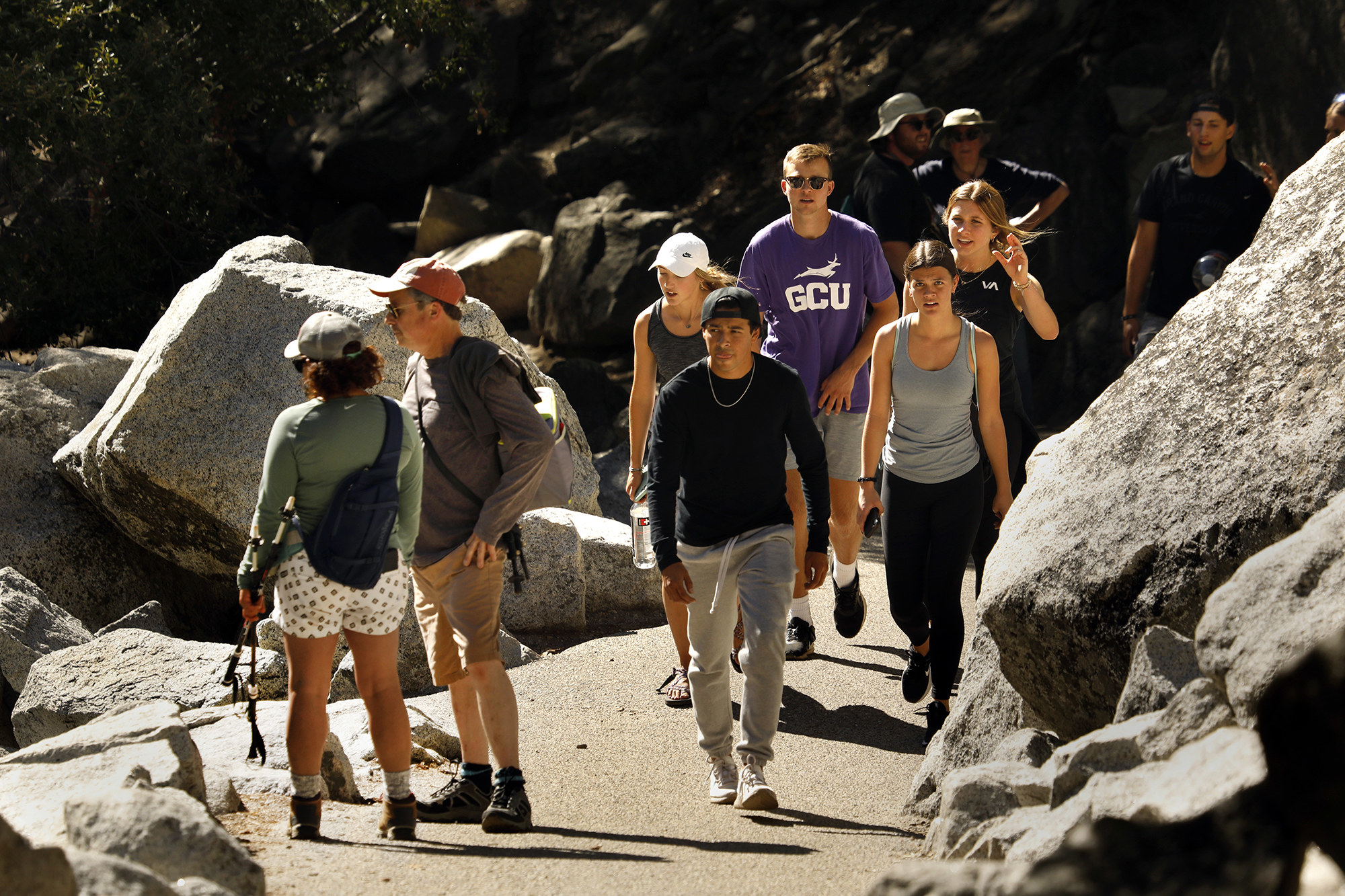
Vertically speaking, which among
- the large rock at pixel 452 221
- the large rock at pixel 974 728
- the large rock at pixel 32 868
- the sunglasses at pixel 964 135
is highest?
the large rock at pixel 32 868

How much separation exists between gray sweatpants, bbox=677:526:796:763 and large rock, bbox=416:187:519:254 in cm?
1395

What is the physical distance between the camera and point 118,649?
5855 mm

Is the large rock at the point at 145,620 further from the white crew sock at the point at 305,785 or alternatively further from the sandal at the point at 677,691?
the white crew sock at the point at 305,785

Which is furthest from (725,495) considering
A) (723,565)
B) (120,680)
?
(120,680)

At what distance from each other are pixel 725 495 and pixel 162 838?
2.07 metres

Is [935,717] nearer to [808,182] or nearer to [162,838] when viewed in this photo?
[808,182]

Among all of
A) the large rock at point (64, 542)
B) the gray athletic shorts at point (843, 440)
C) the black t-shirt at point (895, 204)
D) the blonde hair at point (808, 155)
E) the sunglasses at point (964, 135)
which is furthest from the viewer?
the large rock at point (64, 542)

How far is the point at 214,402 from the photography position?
6.85m

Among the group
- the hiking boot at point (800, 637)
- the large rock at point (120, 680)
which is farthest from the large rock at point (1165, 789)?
the large rock at point (120, 680)

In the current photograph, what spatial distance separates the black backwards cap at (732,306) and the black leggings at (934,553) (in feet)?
3.38

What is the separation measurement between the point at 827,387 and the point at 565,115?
1425cm

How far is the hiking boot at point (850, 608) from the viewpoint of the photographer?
5957 millimetres

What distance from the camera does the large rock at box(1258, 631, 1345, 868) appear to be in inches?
74.4

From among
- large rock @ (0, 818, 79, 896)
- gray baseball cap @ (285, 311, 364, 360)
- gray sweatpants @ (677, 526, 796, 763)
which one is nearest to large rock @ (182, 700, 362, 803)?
gray baseball cap @ (285, 311, 364, 360)
